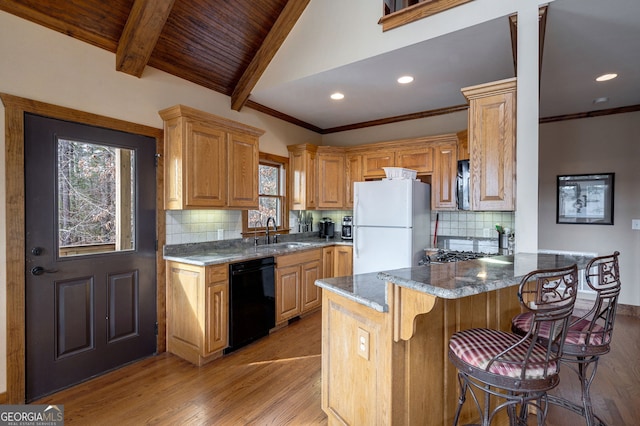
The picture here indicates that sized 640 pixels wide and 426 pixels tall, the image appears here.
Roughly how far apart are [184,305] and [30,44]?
2.26m

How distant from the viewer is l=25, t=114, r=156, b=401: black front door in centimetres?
228

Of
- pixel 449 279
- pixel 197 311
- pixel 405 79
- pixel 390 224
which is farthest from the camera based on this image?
pixel 390 224

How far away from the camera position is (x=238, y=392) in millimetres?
2350

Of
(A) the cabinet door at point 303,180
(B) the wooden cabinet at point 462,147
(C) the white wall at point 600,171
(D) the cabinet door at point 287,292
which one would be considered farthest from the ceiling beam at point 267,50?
(C) the white wall at point 600,171

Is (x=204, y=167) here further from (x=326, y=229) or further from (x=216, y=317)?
(x=326, y=229)

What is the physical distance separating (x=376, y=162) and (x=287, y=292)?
2173 mm

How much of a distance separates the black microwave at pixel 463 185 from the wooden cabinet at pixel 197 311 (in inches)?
107

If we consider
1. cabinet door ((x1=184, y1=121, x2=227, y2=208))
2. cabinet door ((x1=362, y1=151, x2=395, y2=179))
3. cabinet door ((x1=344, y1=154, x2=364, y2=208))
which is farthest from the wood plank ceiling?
cabinet door ((x1=362, y1=151, x2=395, y2=179))

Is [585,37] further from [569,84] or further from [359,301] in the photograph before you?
[359,301]

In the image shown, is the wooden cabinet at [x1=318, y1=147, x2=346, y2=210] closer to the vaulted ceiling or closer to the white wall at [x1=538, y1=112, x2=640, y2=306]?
the vaulted ceiling

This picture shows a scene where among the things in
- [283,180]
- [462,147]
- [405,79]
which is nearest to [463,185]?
[462,147]

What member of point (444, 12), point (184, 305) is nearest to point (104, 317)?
point (184, 305)

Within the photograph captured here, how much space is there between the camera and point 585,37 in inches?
96.2

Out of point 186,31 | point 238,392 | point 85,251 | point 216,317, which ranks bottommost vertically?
point 238,392
